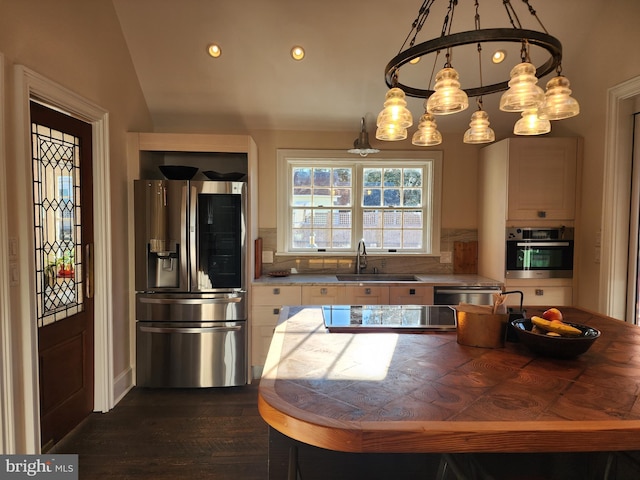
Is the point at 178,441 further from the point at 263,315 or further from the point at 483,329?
the point at 483,329

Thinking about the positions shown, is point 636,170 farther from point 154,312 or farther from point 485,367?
point 154,312

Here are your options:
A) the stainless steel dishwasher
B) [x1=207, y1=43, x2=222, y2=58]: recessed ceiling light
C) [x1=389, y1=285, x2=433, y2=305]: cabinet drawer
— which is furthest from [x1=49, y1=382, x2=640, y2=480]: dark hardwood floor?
[x1=207, y1=43, x2=222, y2=58]: recessed ceiling light

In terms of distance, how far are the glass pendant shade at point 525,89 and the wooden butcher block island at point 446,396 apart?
975mm

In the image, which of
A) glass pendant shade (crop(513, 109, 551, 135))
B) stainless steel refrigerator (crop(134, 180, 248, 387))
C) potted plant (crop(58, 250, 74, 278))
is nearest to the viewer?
glass pendant shade (crop(513, 109, 551, 135))

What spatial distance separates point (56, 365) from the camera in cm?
246

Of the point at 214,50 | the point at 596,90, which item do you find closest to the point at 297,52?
the point at 214,50

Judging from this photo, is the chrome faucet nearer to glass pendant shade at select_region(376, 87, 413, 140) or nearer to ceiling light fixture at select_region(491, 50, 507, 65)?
ceiling light fixture at select_region(491, 50, 507, 65)

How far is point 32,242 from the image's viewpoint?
207cm

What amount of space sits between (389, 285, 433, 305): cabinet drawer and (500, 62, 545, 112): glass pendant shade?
2269mm

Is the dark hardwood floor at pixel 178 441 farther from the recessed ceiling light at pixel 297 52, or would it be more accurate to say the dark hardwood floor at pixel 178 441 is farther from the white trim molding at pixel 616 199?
the recessed ceiling light at pixel 297 52

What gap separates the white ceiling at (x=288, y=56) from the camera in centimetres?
297

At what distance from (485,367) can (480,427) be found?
44 cm

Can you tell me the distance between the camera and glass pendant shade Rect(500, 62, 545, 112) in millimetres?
1392

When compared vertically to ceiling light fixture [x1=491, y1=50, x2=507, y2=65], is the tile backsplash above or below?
→ below
